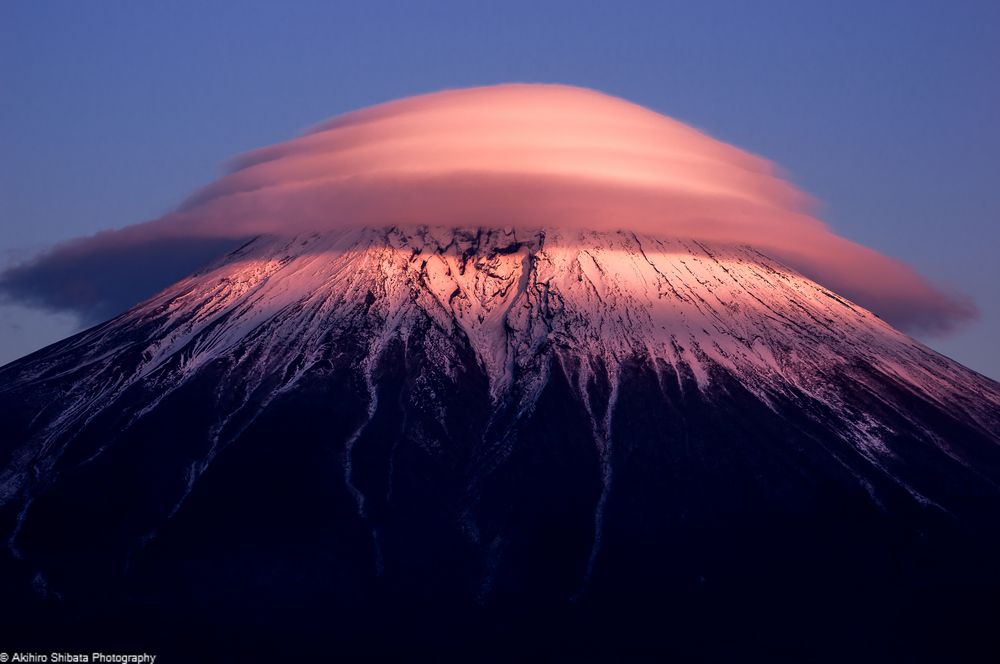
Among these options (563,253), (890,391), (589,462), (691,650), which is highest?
(563,253)

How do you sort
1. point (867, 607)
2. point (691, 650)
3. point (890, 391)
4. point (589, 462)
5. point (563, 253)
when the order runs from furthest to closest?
point (563, 253) → point (890, 391) → point (589, 462) → point (867, 607) → point (691, 650)

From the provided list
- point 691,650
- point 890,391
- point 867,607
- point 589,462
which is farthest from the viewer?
point 890,391

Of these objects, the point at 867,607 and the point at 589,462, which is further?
the point at 589,462

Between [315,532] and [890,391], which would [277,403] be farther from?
[890,391]

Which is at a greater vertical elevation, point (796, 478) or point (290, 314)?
point (290, 314)

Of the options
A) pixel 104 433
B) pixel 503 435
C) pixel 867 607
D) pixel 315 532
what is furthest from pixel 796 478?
pixel 104 433

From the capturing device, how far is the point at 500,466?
120062mm

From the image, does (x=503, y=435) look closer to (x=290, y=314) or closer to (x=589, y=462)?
(x=589, y=462)

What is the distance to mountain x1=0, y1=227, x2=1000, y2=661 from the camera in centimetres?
10612

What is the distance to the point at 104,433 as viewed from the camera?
418ft

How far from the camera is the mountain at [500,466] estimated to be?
106 m

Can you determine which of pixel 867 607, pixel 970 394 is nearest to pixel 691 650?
pixel 867 607

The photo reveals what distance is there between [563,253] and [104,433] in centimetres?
4508

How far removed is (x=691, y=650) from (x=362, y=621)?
21294 mm
